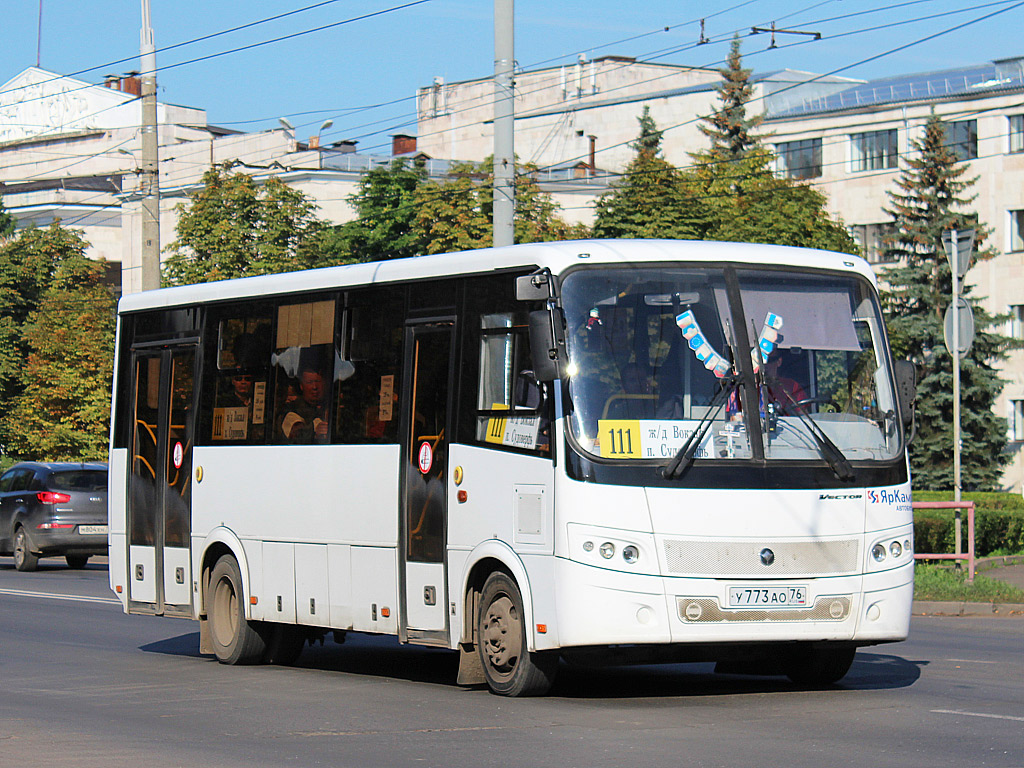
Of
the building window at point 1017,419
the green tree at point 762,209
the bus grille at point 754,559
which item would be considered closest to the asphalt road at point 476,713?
the bus grille at point 754,559

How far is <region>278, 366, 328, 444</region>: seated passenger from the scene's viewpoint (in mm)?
13172

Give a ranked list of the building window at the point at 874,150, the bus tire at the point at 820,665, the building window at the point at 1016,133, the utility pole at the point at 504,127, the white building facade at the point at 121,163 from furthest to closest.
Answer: the white building facade at the point at 121,163, the building window at the point at 874,150, the building window at the point at 1016,133, the utility pole at the point at 504,127, the bus tire at the point at 820,665

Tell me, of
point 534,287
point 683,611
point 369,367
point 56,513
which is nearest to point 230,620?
point 369,367

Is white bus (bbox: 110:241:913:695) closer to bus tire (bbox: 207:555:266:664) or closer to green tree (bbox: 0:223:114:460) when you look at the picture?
bus tire (bbox: 207:555:266:664)

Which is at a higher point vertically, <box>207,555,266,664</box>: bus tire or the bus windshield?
the bus windshield

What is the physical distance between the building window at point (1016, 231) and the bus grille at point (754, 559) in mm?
57616

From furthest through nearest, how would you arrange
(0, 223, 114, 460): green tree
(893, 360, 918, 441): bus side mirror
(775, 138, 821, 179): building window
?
(775, 138, 821, 179): building window < (0, 223, 114, 460): green tree < (893, 360, 918, 441): bus side mirror

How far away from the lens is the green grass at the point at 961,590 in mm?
19172

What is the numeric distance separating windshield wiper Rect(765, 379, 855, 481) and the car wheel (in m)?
20.3

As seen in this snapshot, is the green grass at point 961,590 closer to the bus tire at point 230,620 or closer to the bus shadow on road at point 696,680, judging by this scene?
the bus shadow on road at point 696,680

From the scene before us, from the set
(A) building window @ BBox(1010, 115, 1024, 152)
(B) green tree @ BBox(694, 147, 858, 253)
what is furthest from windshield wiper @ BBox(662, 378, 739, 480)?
(A) building window @ BBox(1010, 115, 1024, 152)

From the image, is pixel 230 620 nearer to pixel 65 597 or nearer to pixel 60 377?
pixel 65 597

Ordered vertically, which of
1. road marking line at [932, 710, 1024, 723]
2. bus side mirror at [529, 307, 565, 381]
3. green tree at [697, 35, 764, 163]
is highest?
green tree at [697, 35, 764, 163]

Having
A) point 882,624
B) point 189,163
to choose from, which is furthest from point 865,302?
point 189,163
